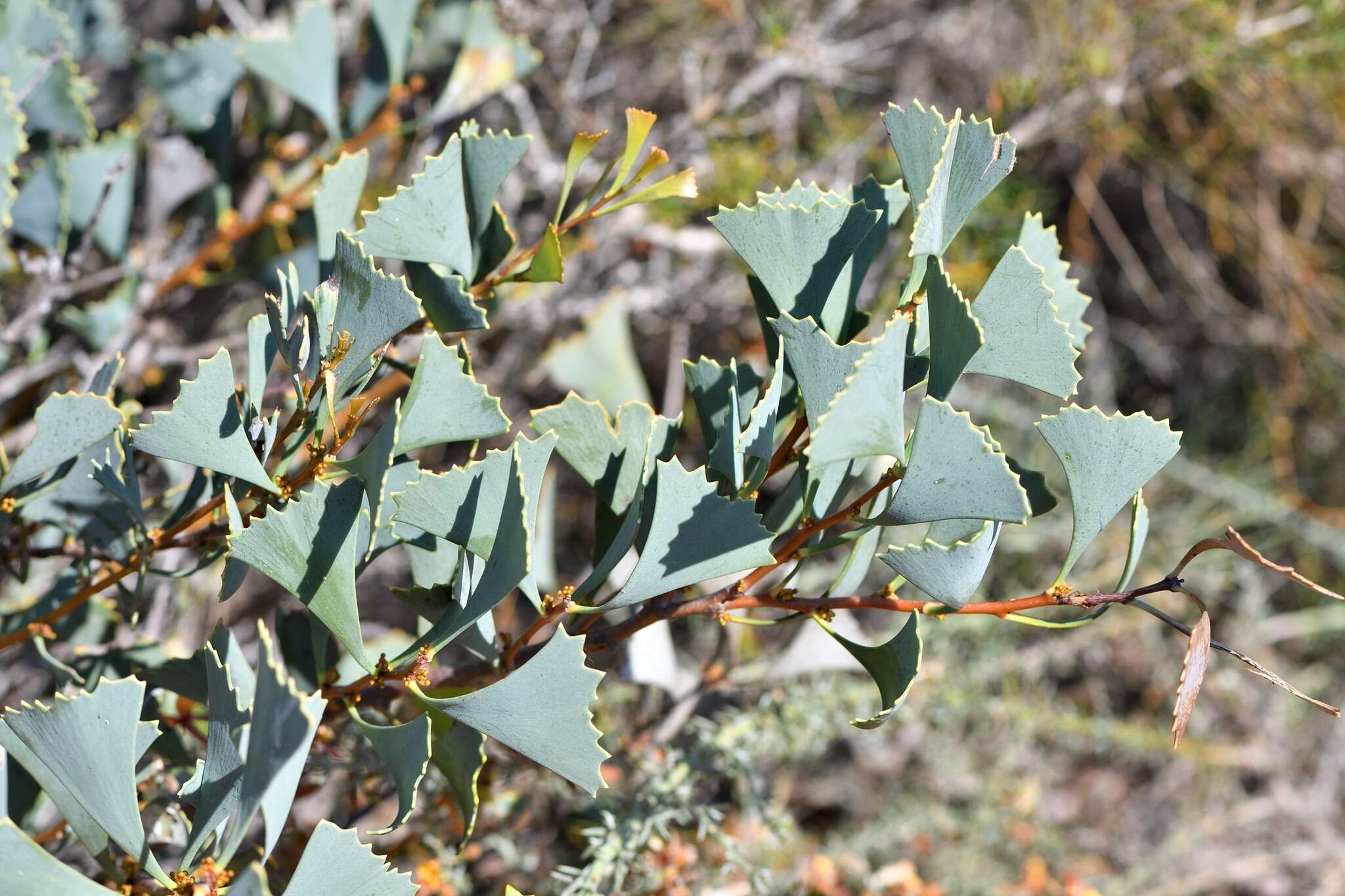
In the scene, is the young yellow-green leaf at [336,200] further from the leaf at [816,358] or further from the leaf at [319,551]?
the leaf at [816,358]

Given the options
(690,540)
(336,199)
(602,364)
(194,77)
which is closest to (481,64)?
(194,77)

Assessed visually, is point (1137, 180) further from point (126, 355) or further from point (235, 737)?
point (235, 737)

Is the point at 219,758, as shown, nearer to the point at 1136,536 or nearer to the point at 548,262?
the point at 548,262

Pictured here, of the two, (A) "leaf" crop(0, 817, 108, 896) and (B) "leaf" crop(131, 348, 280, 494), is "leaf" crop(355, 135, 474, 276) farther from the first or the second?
(A) "leaf" crop(0, 817, 108, 896)

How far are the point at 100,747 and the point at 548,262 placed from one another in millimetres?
363

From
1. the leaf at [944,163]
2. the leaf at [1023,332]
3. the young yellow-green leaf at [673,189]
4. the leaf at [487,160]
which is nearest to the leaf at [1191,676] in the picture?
the leaf at [1023,332]

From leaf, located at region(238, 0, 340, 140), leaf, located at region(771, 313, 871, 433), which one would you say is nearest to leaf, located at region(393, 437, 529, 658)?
leaf, located at region(771, 313, 871, 433)

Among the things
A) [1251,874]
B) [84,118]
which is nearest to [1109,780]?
[1251,874]

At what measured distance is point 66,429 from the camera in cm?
61

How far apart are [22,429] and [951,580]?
949mm

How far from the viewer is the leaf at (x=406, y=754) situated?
538 mm

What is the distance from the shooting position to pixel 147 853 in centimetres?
53

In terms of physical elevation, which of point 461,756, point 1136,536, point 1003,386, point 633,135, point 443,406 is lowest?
point 1003,386

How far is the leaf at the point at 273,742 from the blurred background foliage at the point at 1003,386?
0.37 m
